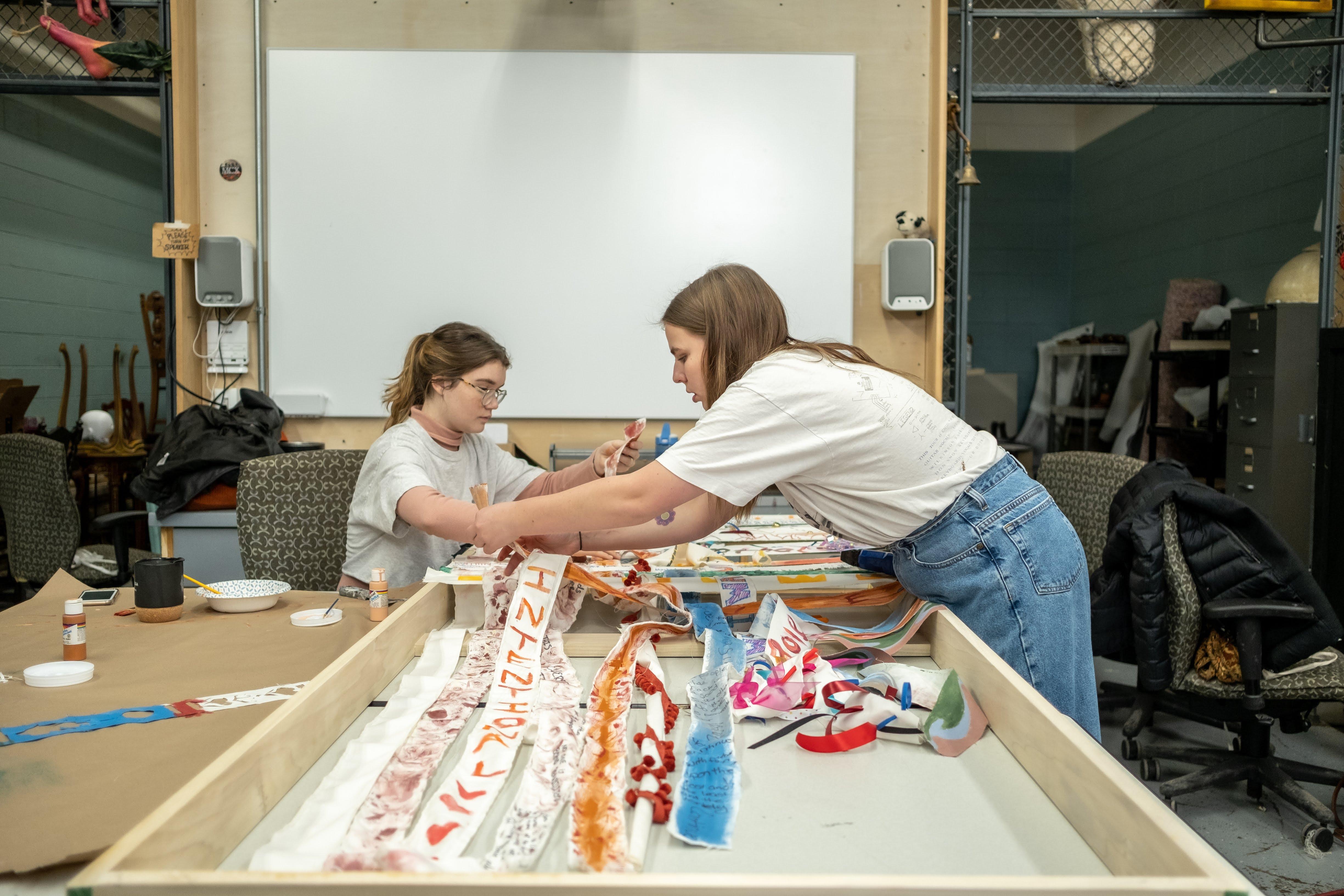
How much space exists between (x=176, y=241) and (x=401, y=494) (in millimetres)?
2317

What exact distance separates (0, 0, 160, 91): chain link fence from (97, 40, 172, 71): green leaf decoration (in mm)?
88

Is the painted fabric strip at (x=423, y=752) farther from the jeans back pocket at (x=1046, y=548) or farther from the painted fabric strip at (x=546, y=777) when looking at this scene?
the jeans back pocket at (x=1046, y=548)

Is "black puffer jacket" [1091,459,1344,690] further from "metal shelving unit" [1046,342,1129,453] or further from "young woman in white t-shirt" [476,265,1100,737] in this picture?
"metal shelving unit" [1046,342,1129,453]

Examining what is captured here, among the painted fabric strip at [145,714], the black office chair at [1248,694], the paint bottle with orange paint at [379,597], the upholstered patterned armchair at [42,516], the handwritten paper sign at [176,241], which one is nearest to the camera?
the painted fabric strip at [145,714]

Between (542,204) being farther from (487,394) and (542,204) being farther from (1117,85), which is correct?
(1117,85)

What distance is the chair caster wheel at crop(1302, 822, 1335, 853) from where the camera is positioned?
2246 millimetres

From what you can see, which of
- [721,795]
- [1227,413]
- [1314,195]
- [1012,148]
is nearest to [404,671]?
[721,795]

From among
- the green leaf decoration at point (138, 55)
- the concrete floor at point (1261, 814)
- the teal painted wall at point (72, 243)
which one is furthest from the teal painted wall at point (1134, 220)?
the teal painted wall at point (72, 243)

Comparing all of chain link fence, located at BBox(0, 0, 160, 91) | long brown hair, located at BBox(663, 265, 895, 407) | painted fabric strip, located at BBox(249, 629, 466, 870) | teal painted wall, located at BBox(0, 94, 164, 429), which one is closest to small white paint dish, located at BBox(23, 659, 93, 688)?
painted fabric strip, located at BBox(249, 629, 466, 870)

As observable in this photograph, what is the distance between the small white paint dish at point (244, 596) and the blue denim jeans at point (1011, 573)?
126cm

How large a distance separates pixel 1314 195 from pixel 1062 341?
202 cm

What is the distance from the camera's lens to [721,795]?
91 cm

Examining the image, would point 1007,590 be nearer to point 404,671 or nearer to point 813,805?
point 813,805

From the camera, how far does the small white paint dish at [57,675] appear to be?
1374mm
